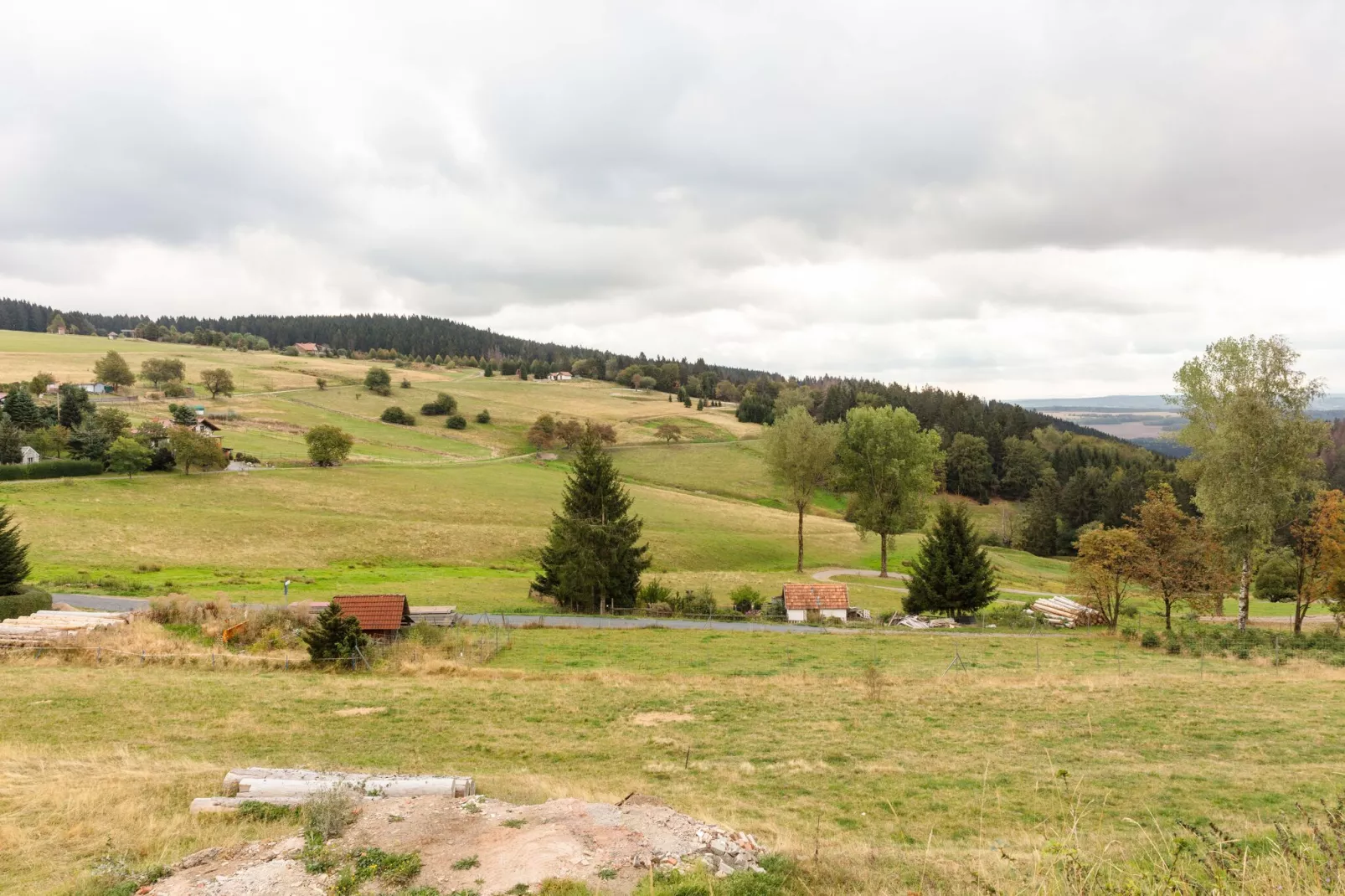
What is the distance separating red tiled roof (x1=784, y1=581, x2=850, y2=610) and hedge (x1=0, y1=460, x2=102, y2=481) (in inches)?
2772

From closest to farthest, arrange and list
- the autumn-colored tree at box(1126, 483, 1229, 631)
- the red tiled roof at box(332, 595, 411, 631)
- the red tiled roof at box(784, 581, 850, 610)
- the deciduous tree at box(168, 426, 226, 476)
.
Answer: the red tiled roof at box(332, 595, 411, 631) < the autumn-colored tree at box(1126, 483, 1229, 631) < the red tiled roof at box(784, 581, 850, 610) < the deciduous tree at box(168, 426, 226, 476)

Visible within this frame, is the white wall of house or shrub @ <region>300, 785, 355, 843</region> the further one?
the white wall of house

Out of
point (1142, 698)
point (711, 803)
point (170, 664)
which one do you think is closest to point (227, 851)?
point (711, 803)

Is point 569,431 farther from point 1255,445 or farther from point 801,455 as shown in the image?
point 1255,445

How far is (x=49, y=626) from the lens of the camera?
28.5 meters

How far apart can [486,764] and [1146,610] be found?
182 ft

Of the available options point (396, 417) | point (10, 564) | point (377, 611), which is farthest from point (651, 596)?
point (396, 417)

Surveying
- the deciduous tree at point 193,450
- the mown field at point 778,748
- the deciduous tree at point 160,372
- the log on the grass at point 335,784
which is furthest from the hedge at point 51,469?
the log on the grass at point 335,784

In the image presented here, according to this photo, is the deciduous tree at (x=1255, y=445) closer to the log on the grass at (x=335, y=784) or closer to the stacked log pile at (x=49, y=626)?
the log on the grass at (x=335, y=784)

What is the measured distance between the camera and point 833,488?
64.2m

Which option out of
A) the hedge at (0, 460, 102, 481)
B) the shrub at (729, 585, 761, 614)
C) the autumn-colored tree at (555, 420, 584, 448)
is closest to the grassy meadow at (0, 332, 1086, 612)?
the autumn-colored tree at (555, 420, 584, 448)

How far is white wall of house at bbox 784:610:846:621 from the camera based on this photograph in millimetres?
42656

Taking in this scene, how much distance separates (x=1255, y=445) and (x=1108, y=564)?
30.5 feet

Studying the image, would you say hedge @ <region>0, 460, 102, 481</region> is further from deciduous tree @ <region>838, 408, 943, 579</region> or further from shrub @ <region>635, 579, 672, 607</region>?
deciduous tree @ <region>838, 408, 943, 579</region>
